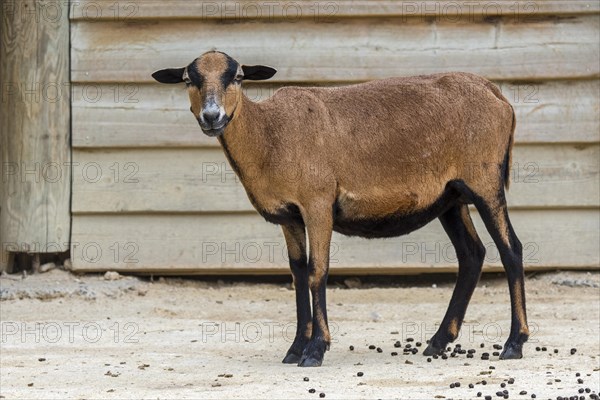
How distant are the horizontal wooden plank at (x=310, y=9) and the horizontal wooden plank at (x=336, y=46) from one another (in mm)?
79

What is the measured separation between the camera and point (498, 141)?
26.5 feet

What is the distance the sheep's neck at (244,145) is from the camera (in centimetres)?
776

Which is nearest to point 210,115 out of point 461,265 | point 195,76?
point 195,76

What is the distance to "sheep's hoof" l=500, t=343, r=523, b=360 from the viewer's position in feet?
26.2

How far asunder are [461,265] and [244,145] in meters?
1.75

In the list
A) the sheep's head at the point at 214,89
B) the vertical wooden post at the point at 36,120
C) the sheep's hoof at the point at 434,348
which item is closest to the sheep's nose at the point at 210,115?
the sheep's head at the point at 214,89

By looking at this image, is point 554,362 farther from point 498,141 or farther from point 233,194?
point 233,194

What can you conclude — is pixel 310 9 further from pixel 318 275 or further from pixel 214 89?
pixel 318 275

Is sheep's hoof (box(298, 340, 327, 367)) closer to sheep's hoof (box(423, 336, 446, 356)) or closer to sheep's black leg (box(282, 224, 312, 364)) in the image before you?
sheep's black leg (box(282, 224, 312, 364))

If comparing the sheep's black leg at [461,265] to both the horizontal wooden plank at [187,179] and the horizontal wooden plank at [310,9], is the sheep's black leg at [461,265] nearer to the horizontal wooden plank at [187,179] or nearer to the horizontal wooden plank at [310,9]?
the horizontal wooden plank at [187,179]

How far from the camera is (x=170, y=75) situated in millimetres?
7805

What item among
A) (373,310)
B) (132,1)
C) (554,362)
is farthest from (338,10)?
(554,362)

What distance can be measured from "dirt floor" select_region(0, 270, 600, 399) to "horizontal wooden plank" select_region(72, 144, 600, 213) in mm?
662

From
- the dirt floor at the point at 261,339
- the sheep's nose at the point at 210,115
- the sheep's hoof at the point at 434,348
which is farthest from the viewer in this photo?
the sheep's hoof at the point at 434,348
